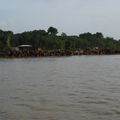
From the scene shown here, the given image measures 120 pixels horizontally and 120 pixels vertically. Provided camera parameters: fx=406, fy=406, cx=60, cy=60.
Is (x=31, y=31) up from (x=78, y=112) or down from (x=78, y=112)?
up

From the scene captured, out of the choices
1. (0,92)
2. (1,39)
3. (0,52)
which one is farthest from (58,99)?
(1,39)

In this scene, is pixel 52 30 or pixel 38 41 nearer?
pixel 38 41

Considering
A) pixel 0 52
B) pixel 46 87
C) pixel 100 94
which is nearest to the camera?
pixel 100 94

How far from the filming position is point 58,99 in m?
18.3

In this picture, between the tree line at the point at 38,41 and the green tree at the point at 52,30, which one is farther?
the green tree at the point at 52,30

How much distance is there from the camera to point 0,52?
95.9 meters

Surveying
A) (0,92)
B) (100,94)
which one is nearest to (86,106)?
(100,94)

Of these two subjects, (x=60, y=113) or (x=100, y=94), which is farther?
(x=100, y=94)

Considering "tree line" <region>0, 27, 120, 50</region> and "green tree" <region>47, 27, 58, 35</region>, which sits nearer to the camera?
"tree line" <region>0, 27, 120, 50</region>

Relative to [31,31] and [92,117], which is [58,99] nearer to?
[92,117]

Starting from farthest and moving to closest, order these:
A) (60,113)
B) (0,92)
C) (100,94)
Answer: (0,92) → (100,94) → (60,113)

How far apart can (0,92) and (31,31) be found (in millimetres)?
116044

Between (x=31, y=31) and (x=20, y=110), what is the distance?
4790 inches

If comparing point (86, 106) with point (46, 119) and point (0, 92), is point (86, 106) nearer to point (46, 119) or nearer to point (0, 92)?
point (46, 119)
